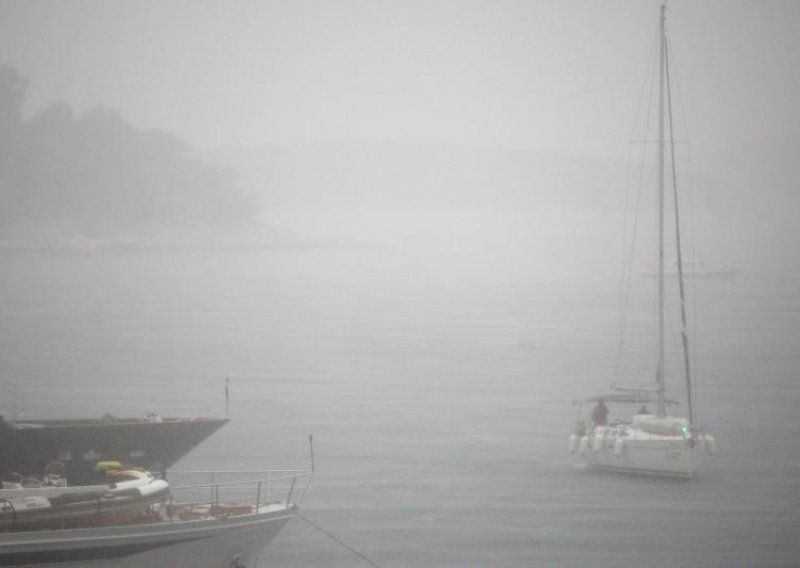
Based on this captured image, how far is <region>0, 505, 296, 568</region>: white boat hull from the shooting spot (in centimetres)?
1536

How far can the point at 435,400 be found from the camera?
41.8 metres

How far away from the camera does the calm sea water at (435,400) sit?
77.0ft

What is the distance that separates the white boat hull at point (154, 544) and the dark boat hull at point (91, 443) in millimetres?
4795

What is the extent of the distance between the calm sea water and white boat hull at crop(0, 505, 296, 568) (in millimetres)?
3450

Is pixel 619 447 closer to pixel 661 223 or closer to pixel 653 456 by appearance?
pixel 653 456

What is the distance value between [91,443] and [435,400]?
2142cm

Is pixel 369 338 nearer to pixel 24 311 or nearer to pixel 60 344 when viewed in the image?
pixel 60 344

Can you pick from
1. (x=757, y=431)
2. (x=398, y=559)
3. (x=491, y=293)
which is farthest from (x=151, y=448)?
(x=491, y=293)

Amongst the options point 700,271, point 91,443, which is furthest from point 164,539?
point 700,271

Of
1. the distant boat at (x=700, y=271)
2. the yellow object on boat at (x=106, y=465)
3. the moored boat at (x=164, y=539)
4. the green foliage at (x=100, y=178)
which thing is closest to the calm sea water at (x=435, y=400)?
the moored boat at (x=164, y=539)

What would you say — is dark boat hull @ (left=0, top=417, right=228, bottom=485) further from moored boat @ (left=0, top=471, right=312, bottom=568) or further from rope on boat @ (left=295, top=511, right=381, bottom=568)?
moored boat @ (left=0, top=471, right=312, bottom=568)

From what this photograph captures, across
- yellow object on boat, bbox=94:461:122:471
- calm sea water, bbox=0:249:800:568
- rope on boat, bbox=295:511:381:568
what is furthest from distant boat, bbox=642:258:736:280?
yellow object on boat, bbox=94:461:122:471

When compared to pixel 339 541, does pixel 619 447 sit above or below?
above

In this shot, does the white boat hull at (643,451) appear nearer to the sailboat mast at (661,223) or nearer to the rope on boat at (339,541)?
the sailboat mast at (661,223)
